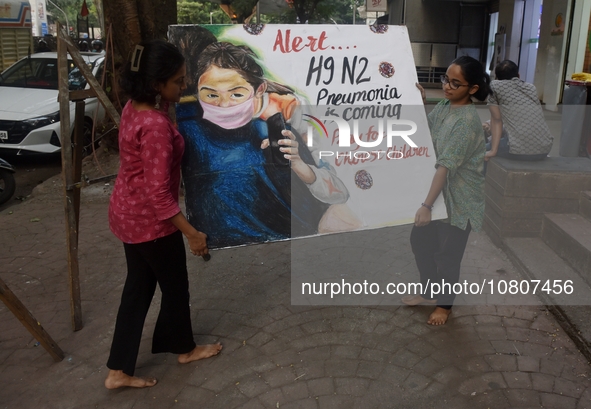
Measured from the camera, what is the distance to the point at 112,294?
167 inches

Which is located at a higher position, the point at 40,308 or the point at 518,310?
the point at 518,310

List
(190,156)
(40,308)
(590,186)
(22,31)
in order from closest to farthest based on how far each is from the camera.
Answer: (190,156) < (40,308) < (590,186) < (22,31)

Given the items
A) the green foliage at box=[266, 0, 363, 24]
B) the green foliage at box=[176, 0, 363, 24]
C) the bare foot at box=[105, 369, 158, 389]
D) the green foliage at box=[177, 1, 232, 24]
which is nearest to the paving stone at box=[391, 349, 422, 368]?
the bare foot at box=[105, 369, 158, 389]

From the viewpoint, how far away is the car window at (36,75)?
963 centimetres

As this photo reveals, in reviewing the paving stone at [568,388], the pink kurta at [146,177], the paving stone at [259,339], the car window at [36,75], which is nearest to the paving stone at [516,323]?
the paving stone at [568,388]

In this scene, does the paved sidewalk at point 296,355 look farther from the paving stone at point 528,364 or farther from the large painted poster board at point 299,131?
the large painted poster board at point 299,131

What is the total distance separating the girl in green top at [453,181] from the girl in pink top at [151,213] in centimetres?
147

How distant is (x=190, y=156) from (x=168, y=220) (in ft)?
1.37

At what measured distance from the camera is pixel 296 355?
130 inches

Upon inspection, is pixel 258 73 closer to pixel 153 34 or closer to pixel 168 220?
pixel 168 220

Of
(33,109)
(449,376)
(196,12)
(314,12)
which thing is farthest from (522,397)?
(196,12)

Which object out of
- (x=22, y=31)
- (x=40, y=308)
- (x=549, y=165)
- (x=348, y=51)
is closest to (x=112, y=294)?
(x=40, y=308)

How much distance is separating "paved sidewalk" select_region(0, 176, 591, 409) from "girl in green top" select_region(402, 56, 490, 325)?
37 cm
